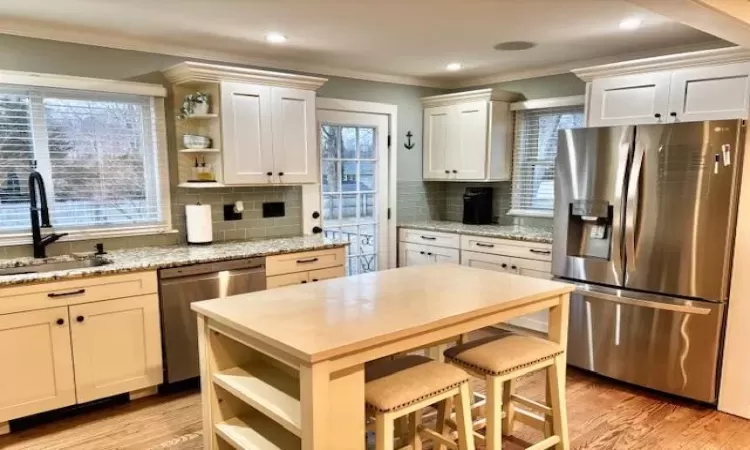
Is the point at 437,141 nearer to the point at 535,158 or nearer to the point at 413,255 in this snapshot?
the point at 535,158

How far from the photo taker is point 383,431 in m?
1.79

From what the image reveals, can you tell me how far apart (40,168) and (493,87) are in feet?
12.2

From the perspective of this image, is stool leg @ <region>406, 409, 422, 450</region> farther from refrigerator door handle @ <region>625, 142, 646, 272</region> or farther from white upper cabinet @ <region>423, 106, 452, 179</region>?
white upper cabinet @ <region>423, 106, 452, 179</region>

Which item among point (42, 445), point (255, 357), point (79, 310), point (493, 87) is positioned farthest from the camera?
point (493, 87)

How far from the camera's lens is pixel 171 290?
3.10 metres

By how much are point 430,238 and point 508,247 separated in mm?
845

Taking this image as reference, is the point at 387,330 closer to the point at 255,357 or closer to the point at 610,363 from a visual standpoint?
the point at 255,357

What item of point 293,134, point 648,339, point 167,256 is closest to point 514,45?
point 293,134

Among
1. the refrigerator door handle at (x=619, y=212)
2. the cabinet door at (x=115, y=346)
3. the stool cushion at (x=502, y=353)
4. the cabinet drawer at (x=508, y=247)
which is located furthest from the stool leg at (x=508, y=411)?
the cabinet door at (x=115, y=346)

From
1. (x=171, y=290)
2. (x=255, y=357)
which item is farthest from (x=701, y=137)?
(x=171, y=290)

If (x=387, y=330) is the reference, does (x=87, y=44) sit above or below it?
above

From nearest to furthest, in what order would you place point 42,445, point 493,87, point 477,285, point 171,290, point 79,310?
1. point 477,285
2. point 42,445
3. point 79,310
4. point 171,290
5. point 493,87

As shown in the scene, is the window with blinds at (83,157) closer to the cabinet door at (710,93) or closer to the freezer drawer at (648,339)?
the freezer drawer at (648,339)

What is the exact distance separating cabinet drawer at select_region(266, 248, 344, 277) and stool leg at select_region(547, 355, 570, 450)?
1.90 m
